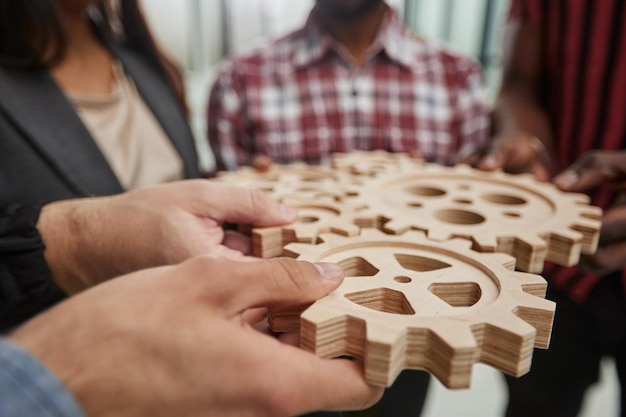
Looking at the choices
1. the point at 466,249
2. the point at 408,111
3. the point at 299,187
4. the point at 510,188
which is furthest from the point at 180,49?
the point at 466,249

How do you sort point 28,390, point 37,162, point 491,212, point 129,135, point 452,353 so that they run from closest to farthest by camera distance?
point 28,390
point 452,353
point 491,212
point 37,162
point 129,135

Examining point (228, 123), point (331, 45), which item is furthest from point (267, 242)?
point (331, 45)

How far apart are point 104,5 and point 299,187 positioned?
0.98 metres

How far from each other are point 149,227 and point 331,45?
4.14 feet

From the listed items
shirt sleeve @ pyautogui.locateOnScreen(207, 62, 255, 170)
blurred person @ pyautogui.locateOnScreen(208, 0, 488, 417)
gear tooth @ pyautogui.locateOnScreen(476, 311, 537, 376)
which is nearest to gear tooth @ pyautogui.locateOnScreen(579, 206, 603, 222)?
gear tooth @ pyautogui.locateOnScreen(476, 311, 537, 376)

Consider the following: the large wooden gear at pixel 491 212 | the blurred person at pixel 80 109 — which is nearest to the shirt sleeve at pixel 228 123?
the blurred person at pixel 80 109

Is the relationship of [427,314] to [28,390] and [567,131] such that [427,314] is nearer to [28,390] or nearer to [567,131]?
[28,390]

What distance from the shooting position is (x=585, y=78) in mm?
1469

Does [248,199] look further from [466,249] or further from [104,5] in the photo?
[104,5]

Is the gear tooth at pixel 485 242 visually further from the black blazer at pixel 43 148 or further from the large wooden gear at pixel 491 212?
the black blazer at pixel 43 148

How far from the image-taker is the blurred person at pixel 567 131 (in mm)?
1428

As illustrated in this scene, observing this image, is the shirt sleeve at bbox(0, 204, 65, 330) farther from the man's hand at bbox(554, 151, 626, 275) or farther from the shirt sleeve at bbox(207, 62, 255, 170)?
the man's hand at bbox(554, 151, 626, 275)

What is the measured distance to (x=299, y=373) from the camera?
54 centimetres

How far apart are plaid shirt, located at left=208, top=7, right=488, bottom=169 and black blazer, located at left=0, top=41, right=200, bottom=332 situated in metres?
0.71
